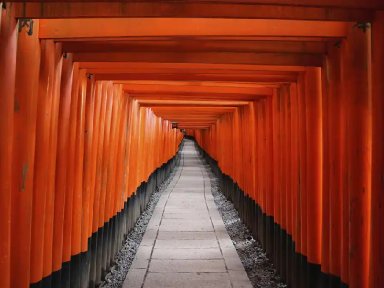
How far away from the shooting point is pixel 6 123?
2596mm

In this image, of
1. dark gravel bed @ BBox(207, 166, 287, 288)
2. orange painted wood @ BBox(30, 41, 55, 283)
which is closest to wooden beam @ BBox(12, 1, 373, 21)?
orange painted wood @ BBox(30, 41, 55, 283)

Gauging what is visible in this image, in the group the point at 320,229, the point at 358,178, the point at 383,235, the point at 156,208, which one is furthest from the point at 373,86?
the point at 156,208

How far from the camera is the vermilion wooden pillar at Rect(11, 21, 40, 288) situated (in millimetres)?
2881

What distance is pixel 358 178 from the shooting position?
2973 millimetres

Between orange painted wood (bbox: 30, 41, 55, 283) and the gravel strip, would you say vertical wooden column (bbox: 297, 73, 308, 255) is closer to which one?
orange painted wood (bbox: 30, 41, 55, 283)

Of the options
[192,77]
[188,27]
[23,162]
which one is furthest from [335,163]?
[23,162]

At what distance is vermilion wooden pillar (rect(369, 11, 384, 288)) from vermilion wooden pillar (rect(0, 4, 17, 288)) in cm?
218

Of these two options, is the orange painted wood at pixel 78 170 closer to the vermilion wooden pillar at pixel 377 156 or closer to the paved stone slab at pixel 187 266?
the paved stone slab at pixel 187 266

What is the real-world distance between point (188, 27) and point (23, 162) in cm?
152

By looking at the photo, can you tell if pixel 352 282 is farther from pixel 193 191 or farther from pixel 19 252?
pixel 193 191

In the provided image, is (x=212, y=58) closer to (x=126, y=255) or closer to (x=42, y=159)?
(x=42, y=159)

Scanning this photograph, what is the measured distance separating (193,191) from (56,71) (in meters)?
12.7

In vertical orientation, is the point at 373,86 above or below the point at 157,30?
below

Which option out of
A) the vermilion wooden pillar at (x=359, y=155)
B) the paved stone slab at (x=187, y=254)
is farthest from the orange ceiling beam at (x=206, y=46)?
the paved stone slab at (x=187, y=254)
